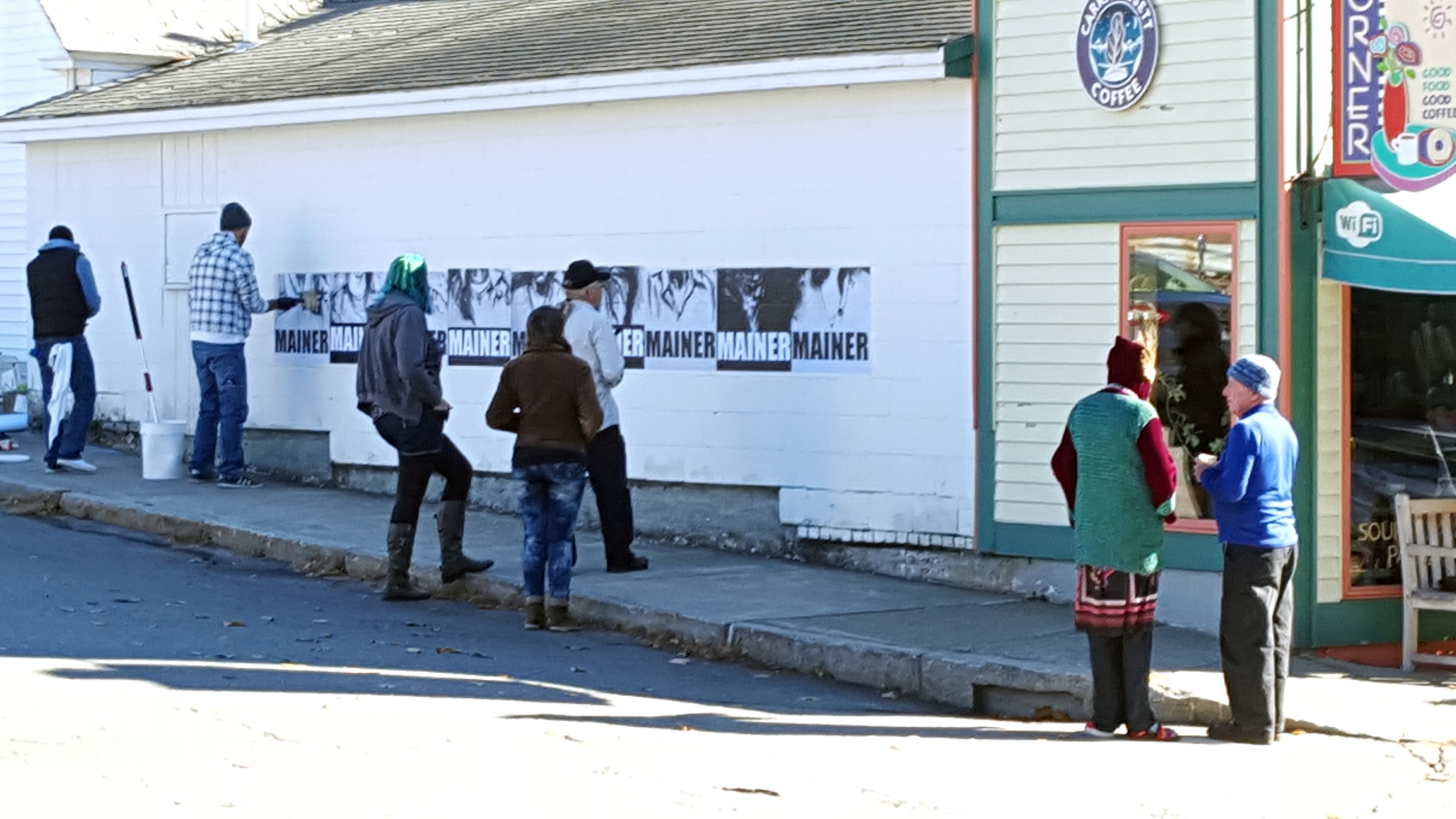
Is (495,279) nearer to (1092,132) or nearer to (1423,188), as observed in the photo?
(1092,132)

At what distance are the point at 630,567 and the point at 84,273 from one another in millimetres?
6016

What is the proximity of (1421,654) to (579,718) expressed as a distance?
4.66m

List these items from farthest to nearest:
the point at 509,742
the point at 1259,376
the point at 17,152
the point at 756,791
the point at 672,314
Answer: the point at 17,152, the point at 672,314, the point at 1259,376, the point at 509,742, the point at 756,791

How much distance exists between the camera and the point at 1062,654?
955 cm

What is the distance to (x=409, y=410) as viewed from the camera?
36.8 feet

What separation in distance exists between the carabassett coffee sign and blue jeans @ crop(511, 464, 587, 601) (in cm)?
355

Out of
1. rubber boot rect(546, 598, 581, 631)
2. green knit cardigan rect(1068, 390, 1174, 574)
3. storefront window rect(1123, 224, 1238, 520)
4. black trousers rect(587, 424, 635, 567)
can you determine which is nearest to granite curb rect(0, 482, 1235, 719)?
rubber boot rect(546, 598, 581, 631)

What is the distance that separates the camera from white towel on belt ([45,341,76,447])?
49.9ft

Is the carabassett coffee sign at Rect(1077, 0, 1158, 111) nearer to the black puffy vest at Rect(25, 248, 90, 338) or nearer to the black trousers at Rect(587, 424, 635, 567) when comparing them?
the black trousers at Rect(587, 424, 635, 567)

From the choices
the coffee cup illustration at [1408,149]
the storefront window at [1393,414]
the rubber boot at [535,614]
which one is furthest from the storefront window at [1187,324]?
the rubber boot at [535,614]

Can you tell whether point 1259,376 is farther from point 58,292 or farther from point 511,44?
A: point 58,292

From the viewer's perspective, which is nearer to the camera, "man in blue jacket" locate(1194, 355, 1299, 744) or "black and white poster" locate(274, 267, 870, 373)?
"man in blue jacket" locate(1194, 355, 1299, 744)

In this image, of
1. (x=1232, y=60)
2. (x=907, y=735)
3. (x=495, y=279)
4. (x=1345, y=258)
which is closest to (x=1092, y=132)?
(x=1232, y=60)

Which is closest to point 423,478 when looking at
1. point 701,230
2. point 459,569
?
point 459,569
